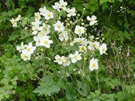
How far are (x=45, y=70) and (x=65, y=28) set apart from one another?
15.3 inches

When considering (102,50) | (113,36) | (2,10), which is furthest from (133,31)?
(2,10)

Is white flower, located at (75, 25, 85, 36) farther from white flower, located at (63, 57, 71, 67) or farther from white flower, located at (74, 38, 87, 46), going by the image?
white flower, located at (63, 57, 71, 67)

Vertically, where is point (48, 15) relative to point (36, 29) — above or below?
above

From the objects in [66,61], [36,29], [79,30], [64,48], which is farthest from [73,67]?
[36,29]

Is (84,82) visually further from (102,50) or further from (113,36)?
(113,36)

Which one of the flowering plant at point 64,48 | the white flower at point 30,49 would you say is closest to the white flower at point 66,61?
the flowering plant at point 64,48

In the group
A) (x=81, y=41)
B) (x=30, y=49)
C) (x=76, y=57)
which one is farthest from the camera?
(x=81, y=41)

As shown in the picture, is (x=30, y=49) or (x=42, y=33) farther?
(x=42, y=33)

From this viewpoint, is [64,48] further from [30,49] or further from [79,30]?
[30,49]

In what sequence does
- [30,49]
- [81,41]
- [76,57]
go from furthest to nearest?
[81,41] → [76,57] → [30,49]

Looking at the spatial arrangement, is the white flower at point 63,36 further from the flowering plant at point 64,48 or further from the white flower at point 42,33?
the white flower at point 42,33

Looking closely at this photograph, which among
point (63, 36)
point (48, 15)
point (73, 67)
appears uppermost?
point (48, 15)

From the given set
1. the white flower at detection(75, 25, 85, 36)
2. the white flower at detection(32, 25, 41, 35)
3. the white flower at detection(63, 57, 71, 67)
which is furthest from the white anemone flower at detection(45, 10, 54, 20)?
the white flower at detection(63, 57, 71, 67)

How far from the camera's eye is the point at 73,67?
8.70ft
